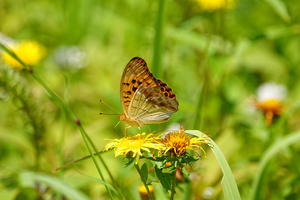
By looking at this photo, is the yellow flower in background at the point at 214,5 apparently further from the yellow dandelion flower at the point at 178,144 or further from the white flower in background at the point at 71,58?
the yellow dandelion flower at the point at 178,144

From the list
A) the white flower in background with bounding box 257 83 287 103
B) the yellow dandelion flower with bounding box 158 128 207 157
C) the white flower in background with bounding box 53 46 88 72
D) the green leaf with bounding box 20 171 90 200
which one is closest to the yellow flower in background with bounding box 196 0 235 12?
the white flower in background with bounding box 257 83 287 103

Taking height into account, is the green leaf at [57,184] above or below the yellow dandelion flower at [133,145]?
below

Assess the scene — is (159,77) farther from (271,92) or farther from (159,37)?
(271,92)

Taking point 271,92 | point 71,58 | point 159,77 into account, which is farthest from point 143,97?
point 71,58

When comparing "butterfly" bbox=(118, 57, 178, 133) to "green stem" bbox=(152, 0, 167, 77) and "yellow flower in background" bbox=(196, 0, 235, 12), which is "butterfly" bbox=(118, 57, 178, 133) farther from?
"yellow flower in background" bbox=(196, 0, 235, 12)

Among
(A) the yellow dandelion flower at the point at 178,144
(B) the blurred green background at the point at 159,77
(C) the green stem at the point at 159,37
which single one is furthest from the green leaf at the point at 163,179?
(C) the green stem at the point at 159,37

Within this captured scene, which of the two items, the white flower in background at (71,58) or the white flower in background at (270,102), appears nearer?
the white flower in background at (270,102)
